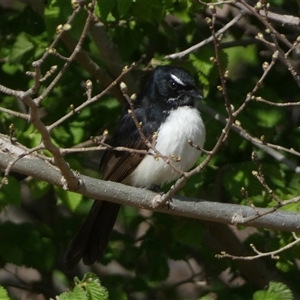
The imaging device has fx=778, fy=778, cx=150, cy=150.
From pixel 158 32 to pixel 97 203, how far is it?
4.26 feet

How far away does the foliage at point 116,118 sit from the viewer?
4.40 meters

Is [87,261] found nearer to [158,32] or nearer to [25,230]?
[25,230]

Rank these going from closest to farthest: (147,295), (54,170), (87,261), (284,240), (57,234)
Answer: (54,170) → (284,240) → (87,261) → (57,234) → (147,295)

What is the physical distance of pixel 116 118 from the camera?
5.04 metres

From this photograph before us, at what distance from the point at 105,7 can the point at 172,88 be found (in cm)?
87

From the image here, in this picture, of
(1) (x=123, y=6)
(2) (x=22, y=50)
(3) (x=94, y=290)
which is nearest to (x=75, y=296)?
(3) (x=94, y=290)

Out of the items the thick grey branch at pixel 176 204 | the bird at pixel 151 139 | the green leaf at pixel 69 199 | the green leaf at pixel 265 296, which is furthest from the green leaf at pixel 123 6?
the green leaf at pixel 265 296

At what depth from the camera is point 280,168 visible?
15.5ft

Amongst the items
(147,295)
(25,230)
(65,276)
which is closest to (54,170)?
(25,230)

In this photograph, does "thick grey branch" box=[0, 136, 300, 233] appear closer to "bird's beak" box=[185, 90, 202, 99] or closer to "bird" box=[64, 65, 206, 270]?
"bird" box=[64, 65, 206, 270]

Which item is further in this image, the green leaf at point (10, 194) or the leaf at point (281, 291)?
the green leaf at point (10, 194)

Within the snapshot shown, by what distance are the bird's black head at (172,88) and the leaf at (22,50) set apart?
0.76 m

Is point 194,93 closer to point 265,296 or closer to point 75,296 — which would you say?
point 265,296

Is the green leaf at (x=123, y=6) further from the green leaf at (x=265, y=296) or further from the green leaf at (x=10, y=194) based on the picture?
the green leaf at (x=265, y=296)
